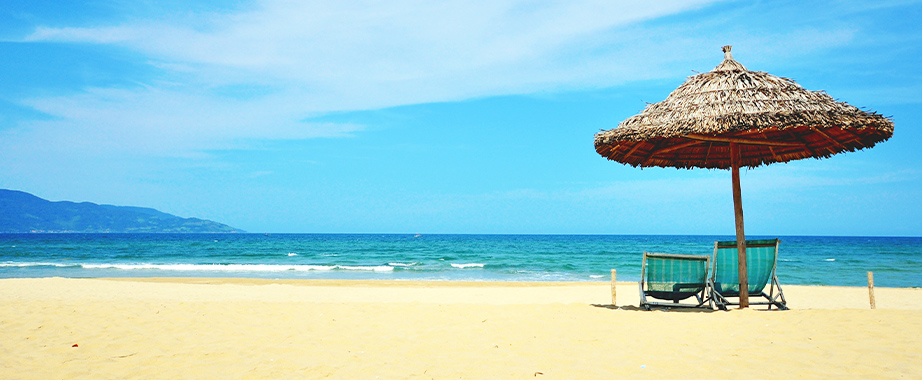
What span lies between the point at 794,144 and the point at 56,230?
7524 inches

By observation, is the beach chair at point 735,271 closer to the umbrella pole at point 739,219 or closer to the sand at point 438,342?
Answer: the umbrella pole at point 739,219

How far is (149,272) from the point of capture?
73.4 feet

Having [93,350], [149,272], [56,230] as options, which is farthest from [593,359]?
[56,230]

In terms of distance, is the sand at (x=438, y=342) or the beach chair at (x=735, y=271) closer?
the sand at (x=438, y=342)

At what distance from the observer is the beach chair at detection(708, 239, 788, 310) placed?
6.81m

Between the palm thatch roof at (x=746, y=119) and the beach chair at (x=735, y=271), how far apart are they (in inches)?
51.4

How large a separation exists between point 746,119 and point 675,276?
211cm

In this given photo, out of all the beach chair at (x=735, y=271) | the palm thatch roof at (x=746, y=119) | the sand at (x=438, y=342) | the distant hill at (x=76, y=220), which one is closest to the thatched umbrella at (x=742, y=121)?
the palm thatch roof at (x=746, y=119)

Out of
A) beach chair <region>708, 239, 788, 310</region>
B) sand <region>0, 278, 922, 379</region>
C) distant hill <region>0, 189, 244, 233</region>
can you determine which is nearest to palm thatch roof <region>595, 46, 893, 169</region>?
beach chair <region>708, 239, 788, 310</region>

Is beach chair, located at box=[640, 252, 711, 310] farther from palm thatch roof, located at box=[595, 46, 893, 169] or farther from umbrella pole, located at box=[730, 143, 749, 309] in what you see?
palm thatch roof, located at box=[595, 46, 893, 169]

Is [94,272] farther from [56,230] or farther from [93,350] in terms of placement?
[56,230]

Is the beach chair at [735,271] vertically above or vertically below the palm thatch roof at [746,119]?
below

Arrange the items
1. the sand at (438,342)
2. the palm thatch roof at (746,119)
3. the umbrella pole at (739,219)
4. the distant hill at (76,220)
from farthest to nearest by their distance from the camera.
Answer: the distant hill at (76,220) < the umbrella pole at (739,219) < the palm thatch roof at (746,119) < the sand at (438,342)

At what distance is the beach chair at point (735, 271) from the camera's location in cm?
681
